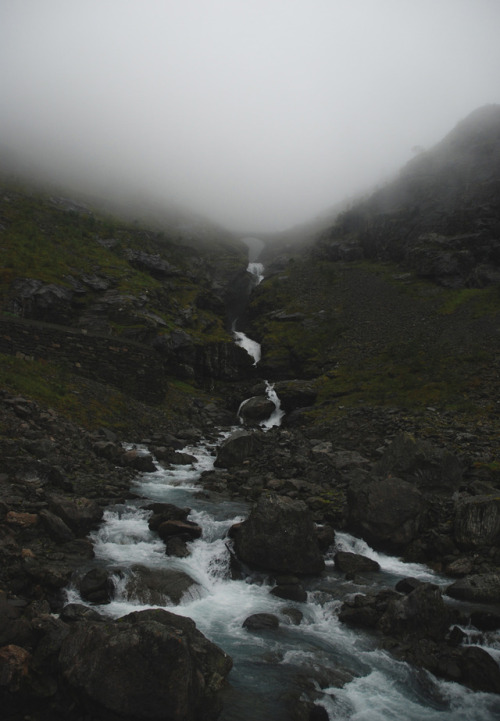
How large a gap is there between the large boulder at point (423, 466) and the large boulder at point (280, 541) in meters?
6.97

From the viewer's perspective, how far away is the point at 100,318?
43375 mm

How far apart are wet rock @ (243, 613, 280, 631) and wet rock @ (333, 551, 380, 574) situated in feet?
10.7

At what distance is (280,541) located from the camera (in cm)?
1138

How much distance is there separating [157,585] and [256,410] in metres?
27.3

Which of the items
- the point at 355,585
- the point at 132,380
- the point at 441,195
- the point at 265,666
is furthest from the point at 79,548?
the point at 441,195

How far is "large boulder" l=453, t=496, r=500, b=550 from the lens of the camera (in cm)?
1203

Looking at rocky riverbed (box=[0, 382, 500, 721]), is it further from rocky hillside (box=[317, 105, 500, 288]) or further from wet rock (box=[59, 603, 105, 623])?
rocky hillside (box=[317, 105, 500, 288])

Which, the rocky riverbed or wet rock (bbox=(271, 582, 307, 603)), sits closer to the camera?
the rocky riverbed

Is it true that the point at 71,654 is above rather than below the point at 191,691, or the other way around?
above

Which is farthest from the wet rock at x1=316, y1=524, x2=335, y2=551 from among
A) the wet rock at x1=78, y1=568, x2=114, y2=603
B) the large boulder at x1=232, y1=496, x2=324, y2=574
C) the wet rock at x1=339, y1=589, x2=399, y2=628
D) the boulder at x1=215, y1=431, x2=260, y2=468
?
the boulder at x1=215, y1=431, x2=260, y2=468

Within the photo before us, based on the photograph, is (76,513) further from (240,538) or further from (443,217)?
(443,217)

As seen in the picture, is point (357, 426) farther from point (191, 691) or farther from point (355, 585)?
point (191, 691)

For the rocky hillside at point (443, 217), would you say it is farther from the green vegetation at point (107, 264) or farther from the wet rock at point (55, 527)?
the wet rock at point (55, 527)

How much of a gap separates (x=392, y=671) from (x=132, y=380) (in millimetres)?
25180
